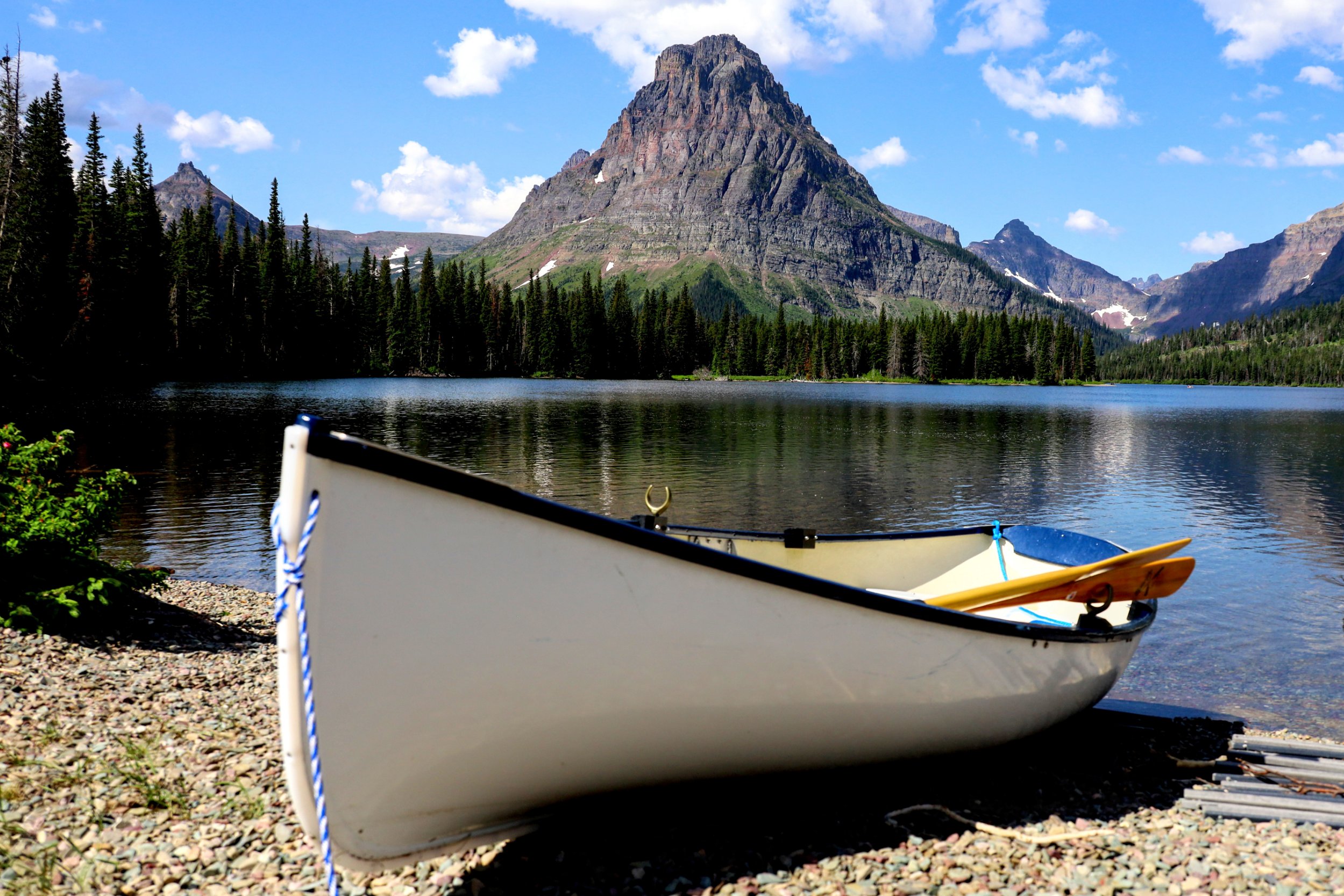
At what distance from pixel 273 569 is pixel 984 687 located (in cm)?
1357

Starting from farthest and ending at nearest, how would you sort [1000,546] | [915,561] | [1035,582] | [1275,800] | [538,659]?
[1000,546]
[915,561]
[1035,582]
[1275,800]
[538,659]

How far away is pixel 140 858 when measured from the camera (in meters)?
4.45

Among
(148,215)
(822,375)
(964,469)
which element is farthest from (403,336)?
(964,469)

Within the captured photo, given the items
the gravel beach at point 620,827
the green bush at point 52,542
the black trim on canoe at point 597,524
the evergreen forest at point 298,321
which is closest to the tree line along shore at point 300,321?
the evergreen forest at point 298,321

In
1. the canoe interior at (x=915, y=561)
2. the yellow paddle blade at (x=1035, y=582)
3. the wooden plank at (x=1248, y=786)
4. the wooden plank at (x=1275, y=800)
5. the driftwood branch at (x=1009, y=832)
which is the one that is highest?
the yellow paddle blade at (x=1035, y=582)

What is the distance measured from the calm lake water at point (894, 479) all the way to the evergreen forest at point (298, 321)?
11608 mm

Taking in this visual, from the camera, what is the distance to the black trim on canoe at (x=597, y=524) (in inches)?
141

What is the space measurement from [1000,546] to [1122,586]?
3.00m

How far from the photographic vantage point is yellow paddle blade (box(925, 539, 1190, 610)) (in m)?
6.60

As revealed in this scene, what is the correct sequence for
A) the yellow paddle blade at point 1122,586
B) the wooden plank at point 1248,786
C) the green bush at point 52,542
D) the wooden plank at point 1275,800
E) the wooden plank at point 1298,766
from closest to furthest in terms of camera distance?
the wooden plank at point 1275,800 → the wooden plank at point 1248,786 → the wooden plank at point 1298,766 → the yellow paddle blade at point 1122,586 → the green bush at point 52,542

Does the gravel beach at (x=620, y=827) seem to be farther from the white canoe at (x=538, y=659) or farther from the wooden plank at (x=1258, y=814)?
the white canoe at (x=538, y=659)

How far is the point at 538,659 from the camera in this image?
425cm

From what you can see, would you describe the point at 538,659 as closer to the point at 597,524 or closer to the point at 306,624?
the point at 597,524

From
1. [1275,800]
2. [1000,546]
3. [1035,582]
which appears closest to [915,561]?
[1000,546]
